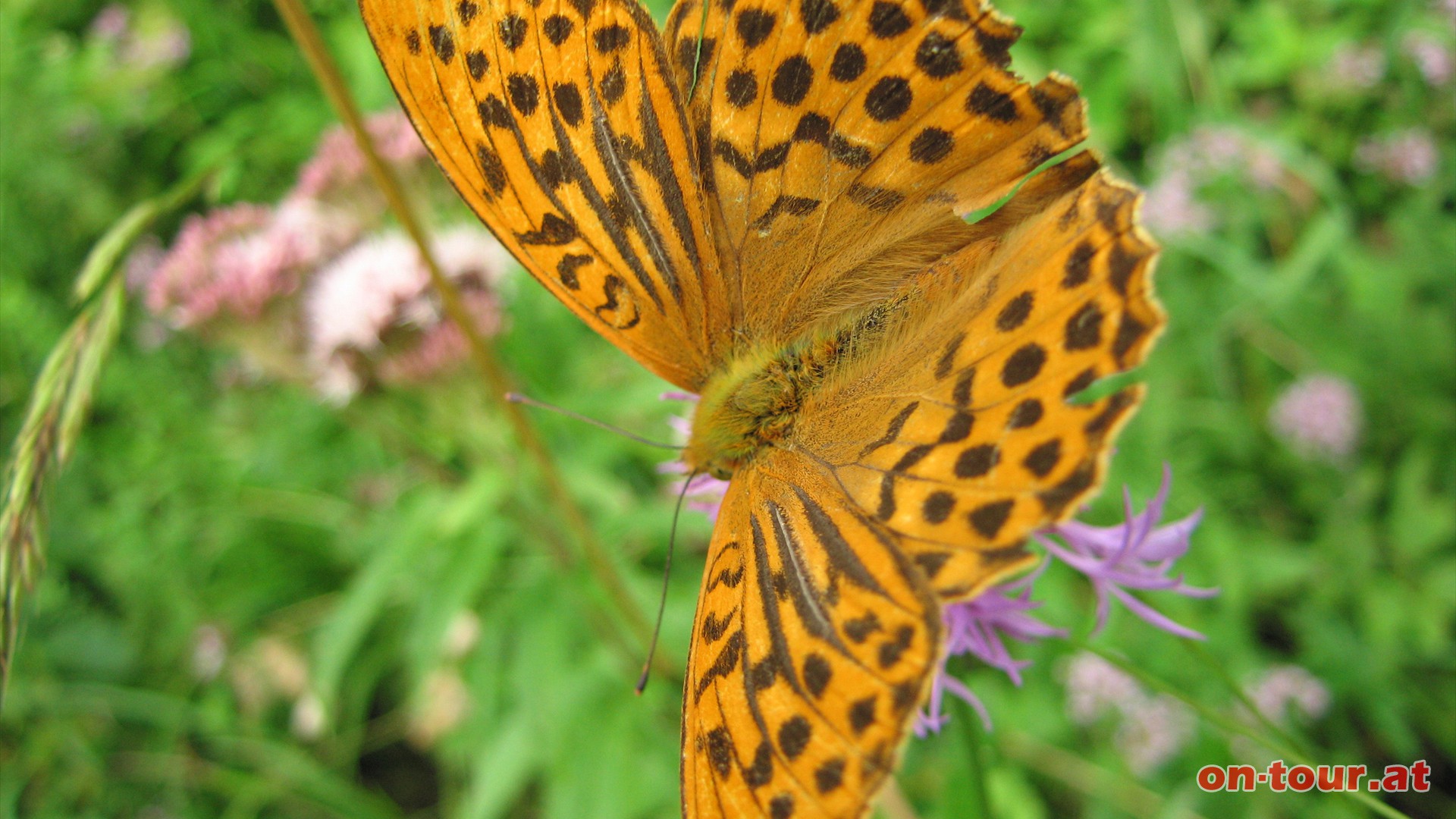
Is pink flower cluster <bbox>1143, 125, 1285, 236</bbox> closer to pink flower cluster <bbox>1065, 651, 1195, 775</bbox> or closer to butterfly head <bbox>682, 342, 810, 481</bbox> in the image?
pink flower cluster <bbox>1065, 651, 1195, 775</bbox>

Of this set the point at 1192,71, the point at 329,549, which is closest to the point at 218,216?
the point at 329,549

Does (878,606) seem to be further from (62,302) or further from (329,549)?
(62,302)

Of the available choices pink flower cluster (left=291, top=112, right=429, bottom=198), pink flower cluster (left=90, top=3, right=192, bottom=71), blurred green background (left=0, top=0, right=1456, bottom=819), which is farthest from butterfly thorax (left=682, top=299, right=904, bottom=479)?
pink flower cluster (left=90, top=3, right=192, bottom=71)

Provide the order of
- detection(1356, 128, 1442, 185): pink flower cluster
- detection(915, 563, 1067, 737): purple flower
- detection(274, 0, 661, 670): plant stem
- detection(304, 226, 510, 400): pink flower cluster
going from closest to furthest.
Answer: detection(915, 563, 1067, 737): purple flower < detection(274, 0, 661, 670): plant stem < detection(304, 226, 510, 400): pink flower cluster < detection(1356, 128, 1442, 185): pink flower cluster

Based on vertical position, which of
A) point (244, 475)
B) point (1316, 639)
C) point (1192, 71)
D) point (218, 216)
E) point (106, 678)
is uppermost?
point (218, 216)

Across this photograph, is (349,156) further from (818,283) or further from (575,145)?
(818,283)

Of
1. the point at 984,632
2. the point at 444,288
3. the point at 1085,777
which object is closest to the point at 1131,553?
the point at 984,632
